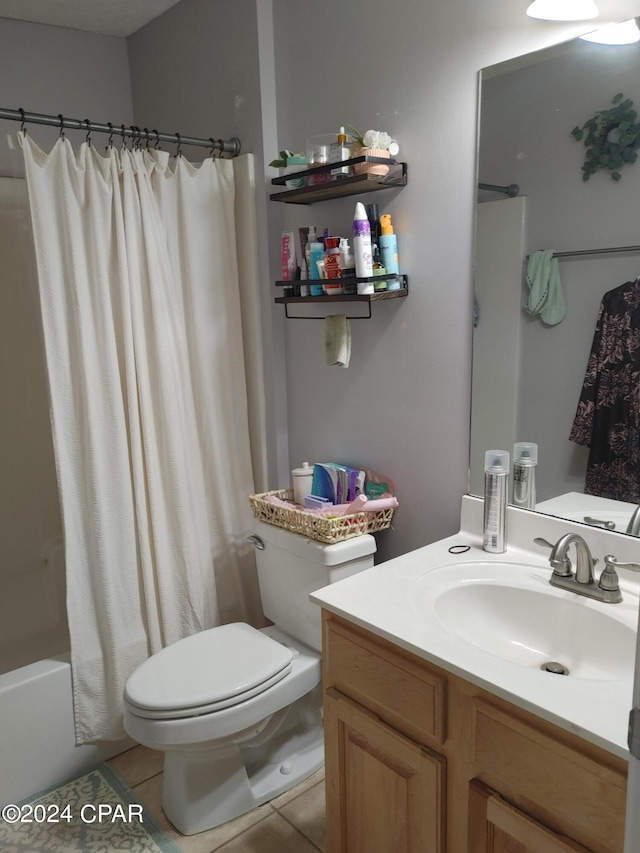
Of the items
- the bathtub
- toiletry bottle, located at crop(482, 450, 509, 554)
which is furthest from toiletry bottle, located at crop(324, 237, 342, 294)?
the bathtub

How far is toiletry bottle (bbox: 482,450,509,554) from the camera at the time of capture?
1.65 meters

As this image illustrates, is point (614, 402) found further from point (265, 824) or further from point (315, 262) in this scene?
point (265, 824)

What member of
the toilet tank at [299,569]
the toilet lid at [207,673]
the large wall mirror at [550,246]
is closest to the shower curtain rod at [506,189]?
the large wall mirror at [550,246]

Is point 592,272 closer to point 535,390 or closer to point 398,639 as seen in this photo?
point 535,390

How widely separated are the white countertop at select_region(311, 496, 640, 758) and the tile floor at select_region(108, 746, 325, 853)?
83 centimetres

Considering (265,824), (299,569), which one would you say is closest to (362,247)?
(299,569)

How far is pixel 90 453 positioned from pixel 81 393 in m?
0.18

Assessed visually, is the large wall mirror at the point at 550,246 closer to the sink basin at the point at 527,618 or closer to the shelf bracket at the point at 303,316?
the sink basin at the point at 527,618

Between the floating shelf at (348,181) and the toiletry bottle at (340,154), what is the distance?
0.01m

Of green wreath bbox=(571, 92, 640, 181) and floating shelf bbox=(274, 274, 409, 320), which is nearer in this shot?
green wreath bbox=(571, 92, 640, 181)

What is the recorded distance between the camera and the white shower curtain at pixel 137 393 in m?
1.96

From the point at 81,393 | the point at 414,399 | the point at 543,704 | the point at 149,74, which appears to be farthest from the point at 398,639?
the point at 149,74

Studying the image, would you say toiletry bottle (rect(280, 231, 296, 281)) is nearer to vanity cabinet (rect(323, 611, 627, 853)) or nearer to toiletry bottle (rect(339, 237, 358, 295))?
toiletry bottle (rect(339, 237, 358, 295))

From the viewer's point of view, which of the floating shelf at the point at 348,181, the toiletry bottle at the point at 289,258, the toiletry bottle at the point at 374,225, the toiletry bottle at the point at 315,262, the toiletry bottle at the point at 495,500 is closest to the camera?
the toiletry bottle at the point at 495,500
